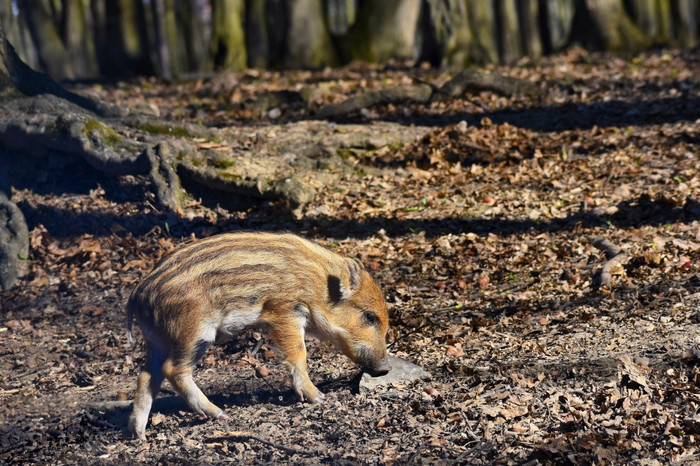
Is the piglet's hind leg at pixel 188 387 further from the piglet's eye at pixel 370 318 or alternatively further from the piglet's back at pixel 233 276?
the piglet's eye at pixel 370 318

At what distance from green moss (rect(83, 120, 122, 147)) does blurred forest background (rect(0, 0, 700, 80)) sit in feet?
33.0

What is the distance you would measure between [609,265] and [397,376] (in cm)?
262

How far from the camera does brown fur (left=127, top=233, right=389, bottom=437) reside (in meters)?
5.30

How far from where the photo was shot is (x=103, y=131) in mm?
9344

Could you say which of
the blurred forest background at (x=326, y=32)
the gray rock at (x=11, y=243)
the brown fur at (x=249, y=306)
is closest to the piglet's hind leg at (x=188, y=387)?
the brown fur at (x=249, y=306)

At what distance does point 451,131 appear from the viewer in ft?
36.9

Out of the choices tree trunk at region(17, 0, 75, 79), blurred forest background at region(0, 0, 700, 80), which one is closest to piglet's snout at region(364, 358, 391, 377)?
blurred forest background at region(0, 0, 700, 80)

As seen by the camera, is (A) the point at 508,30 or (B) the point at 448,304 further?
(A) the point at 508,30

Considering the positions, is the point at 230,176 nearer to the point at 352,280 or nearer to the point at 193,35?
the point at 352,280

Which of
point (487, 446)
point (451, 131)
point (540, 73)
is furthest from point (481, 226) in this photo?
point (540, 73)

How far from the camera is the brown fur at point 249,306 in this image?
5.30 meters

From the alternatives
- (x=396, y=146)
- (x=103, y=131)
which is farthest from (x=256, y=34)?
(x=103, y=131)

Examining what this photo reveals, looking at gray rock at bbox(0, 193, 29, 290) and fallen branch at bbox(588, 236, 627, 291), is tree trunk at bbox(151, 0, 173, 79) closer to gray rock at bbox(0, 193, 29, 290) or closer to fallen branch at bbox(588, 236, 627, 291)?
gray rock at bbox(0, 193, 29, 290)

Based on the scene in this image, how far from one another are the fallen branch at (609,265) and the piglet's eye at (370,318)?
7.60 feet
